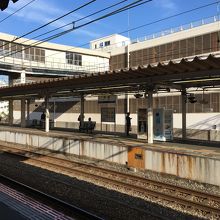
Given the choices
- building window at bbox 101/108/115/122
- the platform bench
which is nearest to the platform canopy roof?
the platform bench

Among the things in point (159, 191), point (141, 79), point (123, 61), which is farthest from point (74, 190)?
point (123, 61)

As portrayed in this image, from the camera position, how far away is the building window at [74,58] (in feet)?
195

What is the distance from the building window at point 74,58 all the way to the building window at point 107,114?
46.8ft

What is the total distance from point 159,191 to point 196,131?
1946 cm

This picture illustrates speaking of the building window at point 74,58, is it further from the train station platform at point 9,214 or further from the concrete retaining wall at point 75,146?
the train station platform at point 9,214

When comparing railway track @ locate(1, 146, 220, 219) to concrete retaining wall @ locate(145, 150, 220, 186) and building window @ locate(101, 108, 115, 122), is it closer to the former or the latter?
concrete retaining wall @ locate(145, 150, 220, 186)

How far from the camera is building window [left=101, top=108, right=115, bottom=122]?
47.4 metres

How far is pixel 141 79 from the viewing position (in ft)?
67.6

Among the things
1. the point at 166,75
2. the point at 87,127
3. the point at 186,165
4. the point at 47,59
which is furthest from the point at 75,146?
the point at 47,59

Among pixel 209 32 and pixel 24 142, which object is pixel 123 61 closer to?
pixel 209 32

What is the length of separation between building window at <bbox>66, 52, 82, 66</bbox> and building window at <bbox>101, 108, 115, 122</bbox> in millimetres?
14265

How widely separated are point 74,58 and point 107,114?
52.9 feet

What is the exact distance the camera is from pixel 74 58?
199 ft

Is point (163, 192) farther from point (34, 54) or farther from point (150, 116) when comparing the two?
point (34, 54)
